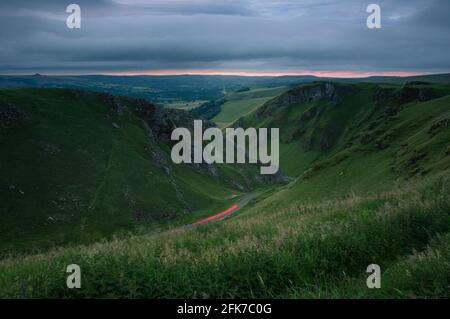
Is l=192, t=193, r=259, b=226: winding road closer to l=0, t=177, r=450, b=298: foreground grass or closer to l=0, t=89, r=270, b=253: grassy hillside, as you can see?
l=0, t=89, r=270, b=253: grassy hillside

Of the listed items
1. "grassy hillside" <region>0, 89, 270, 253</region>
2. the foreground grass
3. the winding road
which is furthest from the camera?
the winding road

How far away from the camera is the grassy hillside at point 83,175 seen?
59.0 m

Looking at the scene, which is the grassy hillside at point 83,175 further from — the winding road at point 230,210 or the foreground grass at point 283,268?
the foreground grass at point 283,268

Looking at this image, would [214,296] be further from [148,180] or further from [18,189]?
[148,180]

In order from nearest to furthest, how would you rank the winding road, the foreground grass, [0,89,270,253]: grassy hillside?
the foreground grass, [0,89,270,253]: grassy hillside, the winding road

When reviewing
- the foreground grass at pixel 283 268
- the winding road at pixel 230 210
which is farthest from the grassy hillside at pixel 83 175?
the foreground grass at pixel 283 268

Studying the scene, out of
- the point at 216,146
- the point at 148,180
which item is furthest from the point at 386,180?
the point at 216,146

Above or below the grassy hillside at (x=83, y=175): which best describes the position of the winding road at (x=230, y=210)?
below

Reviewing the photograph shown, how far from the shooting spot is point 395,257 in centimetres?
856

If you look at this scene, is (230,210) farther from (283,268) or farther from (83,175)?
(283,268)

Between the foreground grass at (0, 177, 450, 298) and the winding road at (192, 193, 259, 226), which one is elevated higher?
the foreground grass at (0, 177, 450, 298)

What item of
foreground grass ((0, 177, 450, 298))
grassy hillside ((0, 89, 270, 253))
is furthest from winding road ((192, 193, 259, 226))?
foreground grass ((0, 177, 450, 298))

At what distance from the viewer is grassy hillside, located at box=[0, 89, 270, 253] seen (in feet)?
193
